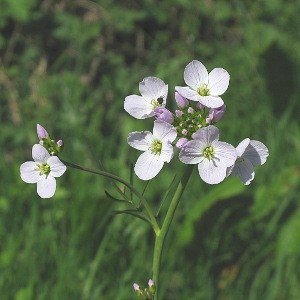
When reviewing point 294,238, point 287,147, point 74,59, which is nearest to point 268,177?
point 287,147

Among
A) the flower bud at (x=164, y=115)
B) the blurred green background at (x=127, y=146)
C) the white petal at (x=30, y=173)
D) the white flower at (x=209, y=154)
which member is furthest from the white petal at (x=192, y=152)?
the blurred green background at (x=127, y=146)

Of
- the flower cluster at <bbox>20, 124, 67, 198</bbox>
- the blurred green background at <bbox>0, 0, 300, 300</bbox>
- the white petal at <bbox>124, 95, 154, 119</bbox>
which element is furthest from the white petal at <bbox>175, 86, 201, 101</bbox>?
the blurred green background at <bbox>0, 0, 300, 300</bbox>

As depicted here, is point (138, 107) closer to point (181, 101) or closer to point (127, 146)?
point (181, 101)

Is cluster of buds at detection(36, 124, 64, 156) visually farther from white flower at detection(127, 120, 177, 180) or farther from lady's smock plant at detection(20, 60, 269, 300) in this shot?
white flower at detection(127, 120, 177, 180)

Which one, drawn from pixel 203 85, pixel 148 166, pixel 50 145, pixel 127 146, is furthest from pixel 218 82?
pixel 127 146

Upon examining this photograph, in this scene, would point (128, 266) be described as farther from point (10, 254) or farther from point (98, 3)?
point (98, 3)
